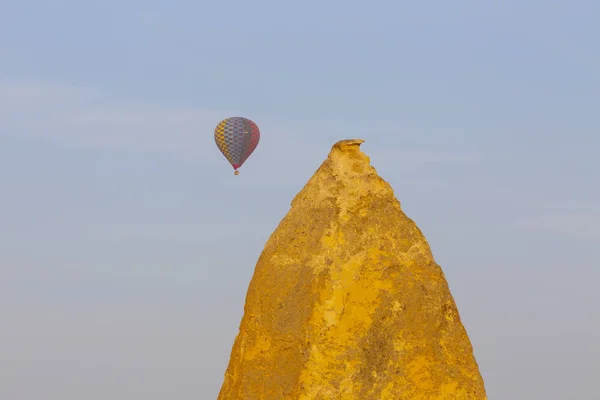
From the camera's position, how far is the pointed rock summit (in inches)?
622

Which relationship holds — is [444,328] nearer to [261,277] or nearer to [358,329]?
[358,329]

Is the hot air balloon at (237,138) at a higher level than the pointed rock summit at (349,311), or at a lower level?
higher

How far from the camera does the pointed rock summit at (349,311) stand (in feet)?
51.8

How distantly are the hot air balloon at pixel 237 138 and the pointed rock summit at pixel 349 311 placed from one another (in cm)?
2290

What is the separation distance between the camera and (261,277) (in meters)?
16.4

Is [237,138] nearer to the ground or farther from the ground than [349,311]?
farther from the ground

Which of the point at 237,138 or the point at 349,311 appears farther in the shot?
the point at 237,138

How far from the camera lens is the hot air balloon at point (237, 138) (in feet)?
130

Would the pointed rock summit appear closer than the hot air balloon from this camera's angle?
Yes

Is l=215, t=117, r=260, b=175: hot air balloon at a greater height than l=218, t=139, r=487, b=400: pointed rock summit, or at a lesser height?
greater

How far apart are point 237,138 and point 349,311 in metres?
24.2

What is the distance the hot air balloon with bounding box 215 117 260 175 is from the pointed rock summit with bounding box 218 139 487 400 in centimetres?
2290

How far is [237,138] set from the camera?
39781 mm

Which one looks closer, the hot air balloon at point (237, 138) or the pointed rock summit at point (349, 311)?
the pointed rock summit at point (349, 311)
